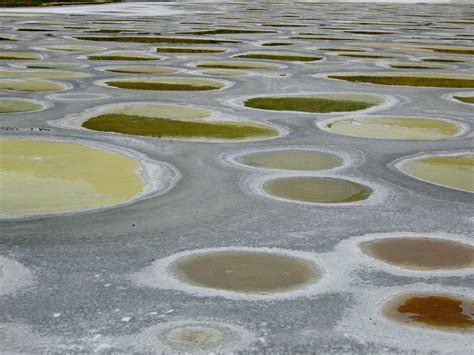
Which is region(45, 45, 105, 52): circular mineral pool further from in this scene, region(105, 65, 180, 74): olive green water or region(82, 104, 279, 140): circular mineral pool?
region(82, 104, 279, 140): circular mineral pool

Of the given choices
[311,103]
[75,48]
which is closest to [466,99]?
[311,103]

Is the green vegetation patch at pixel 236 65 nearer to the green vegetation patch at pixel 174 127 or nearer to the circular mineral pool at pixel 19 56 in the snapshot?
the circular mineral pool at pixel 19 56

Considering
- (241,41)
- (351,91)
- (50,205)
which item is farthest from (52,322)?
(241,41)

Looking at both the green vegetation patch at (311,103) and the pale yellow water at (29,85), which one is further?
the pale yellow water at (29,85)

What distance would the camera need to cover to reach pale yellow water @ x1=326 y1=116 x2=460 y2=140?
7.66 metres

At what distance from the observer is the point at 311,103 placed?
31.1 ft

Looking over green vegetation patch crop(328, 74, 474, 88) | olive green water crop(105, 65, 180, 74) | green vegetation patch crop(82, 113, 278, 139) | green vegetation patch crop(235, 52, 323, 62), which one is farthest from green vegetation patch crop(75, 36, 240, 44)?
green vegetation patch crop(82, 113, 278, 139)

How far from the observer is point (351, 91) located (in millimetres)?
10516

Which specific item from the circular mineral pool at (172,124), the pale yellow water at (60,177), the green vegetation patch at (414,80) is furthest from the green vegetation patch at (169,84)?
the pale yellow water at (60,177)

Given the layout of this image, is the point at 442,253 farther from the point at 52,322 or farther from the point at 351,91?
the point at 351,91

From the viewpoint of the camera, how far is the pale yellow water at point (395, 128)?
25.1 feet

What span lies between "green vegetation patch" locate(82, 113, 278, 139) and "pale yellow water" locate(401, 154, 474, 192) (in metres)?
1.43

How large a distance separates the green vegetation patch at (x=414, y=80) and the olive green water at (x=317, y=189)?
19.5 feet

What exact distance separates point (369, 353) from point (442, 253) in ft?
4.32
